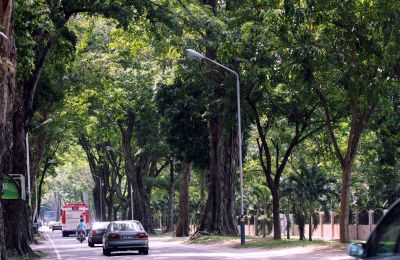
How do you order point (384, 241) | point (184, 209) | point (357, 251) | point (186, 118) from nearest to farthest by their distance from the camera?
point (384, 241)
point (357, 251)
point (186, 118)
point (184, 209)

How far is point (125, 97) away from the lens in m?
47.5

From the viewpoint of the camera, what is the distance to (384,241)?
305 inches

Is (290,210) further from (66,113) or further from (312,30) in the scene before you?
(312,30)

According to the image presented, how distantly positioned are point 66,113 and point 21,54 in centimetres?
2089

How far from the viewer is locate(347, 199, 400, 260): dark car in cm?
747

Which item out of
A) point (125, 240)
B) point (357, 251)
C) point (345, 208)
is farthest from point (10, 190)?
point (357, 251)

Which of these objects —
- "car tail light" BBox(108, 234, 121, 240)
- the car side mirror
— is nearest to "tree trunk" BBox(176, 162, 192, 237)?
"car tail light" BBox(108, 234, 121, 240)

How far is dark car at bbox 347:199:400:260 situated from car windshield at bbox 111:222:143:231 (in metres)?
23.3

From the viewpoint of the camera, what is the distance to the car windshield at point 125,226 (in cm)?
3075

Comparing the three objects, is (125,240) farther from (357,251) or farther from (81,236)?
(357,251)

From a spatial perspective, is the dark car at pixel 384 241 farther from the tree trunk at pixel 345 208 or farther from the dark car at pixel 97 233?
the dark car at pixel 97 233

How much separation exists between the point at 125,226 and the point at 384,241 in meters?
23.9

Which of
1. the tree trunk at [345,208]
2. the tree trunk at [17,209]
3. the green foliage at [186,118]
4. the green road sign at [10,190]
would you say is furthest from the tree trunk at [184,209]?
the green road sign at [10,190]

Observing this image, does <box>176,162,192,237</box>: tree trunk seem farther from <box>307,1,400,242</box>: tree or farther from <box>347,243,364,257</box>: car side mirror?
<box>347,243,364,257</box>: car side mirror
